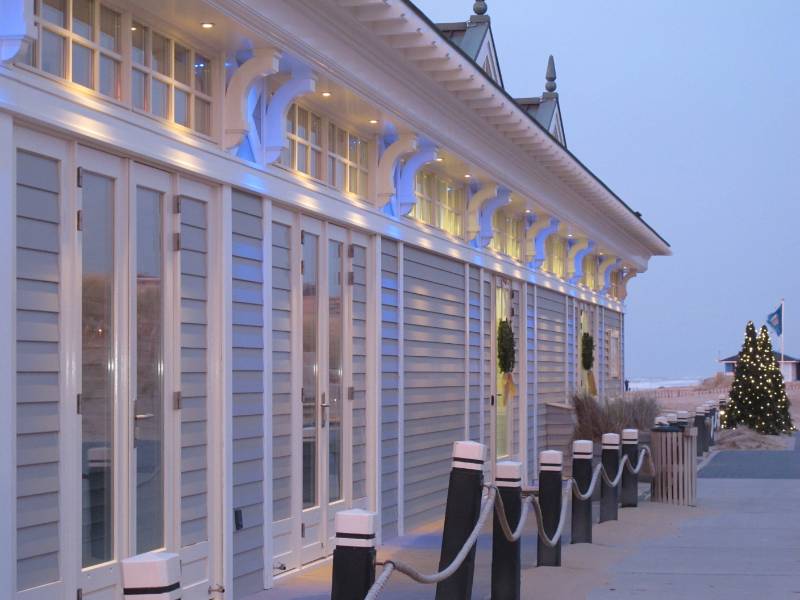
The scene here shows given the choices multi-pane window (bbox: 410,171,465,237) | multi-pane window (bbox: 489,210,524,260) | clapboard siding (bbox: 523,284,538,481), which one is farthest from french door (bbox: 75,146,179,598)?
clapboard siding (bbox: 523,284,538,481)

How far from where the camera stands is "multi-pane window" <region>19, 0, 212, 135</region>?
6.70 metres

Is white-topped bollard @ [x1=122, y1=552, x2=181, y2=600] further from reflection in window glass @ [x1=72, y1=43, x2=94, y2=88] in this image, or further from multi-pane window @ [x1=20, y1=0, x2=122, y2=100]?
reflection in window glass @ [x1=72, y1=43, x2=94, y2=88]

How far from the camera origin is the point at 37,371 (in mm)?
6414

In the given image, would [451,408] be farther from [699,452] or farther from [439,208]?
[699,452]

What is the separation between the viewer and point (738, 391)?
27969 mm

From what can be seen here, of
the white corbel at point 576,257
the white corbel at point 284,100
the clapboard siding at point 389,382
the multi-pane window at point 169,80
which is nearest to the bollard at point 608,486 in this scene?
the clapboard siding at point 389,382

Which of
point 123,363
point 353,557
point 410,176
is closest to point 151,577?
point 353,557

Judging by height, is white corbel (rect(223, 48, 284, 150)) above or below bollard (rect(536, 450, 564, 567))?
above

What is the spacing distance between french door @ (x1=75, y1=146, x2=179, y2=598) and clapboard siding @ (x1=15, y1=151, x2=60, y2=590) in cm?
21

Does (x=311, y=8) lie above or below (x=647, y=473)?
above

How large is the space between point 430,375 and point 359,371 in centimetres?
220

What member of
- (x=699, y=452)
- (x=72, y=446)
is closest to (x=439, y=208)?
(x=72, y=446)

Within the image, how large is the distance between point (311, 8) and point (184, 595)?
4.00m

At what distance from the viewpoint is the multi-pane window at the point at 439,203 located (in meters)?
13.5
